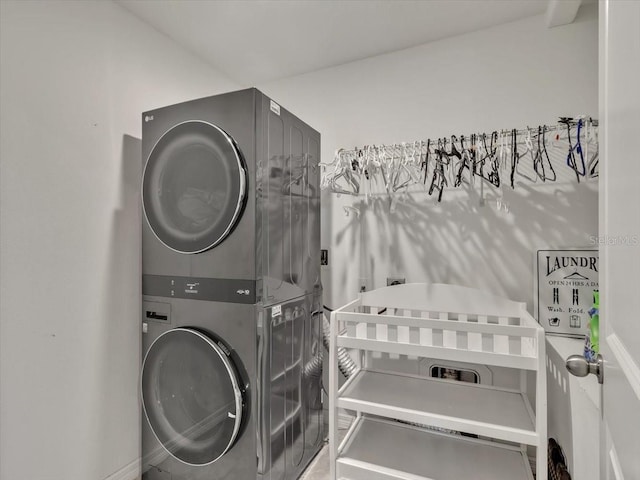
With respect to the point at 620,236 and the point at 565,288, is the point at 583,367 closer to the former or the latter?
the point at 620,236

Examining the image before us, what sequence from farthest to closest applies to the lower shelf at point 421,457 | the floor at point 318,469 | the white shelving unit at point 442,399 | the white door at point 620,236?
1. the floor at point 318,469
2. the lower shelf at point 421,457
3. the white shelving unit at point 442,399
4. the white door at point 620,236

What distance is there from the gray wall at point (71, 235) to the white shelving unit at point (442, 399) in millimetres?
1138

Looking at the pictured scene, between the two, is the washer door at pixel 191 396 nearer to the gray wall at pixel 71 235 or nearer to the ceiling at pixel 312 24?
the gray wall at pixel 71 235

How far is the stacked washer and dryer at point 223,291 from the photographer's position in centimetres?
144

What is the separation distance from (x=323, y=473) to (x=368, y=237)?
137 centimetres

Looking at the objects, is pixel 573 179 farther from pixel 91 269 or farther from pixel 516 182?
pixel 91 269

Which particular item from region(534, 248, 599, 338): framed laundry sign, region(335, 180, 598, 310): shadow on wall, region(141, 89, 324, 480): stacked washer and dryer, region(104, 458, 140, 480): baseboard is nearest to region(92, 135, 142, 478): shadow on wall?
region(104, 458, 140, 480): baseboard

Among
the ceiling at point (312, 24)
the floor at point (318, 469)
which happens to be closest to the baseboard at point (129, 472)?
the floor at point (318, 469)

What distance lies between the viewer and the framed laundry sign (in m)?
1.68

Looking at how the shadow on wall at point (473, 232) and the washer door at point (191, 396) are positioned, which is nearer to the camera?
the washer door at point (191, 396)

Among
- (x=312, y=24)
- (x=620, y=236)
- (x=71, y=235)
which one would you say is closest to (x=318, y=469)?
(x=71, y=235)

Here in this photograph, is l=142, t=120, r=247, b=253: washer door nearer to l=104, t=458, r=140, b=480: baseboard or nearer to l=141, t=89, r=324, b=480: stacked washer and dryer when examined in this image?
l=141, t=89, r=324, b=480: stacked washer and dryer

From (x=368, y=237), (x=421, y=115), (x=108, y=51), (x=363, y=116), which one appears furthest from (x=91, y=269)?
(x=421, y=115)

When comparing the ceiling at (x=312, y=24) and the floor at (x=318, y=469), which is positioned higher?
the ceiling at (x=312, y=24)
